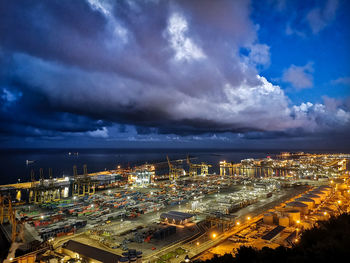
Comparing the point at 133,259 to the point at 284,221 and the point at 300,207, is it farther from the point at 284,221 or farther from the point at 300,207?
the point at 300,207

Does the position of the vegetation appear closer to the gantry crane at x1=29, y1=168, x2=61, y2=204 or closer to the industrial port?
the industrial port

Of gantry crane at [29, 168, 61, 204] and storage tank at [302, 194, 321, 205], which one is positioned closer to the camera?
storage tank at [302, 194, 321, 205]

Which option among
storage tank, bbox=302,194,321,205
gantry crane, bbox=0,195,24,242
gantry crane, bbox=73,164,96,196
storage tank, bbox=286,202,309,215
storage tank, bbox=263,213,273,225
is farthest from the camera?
gantry crane, bbox=73,164,96,196

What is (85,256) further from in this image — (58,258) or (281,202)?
(281,202)

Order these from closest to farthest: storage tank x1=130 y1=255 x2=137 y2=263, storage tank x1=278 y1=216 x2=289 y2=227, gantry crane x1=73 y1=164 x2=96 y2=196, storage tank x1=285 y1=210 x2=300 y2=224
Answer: storage tank x1=130 y1=255 x2=137 y2=263 → storage tank x1=278 y1=216 x2=289 y2=227 → storage tank x1=285 y1=210 x2=300 y2=224 → gantry crane x1=73 y1=164 x2=96 y2=196

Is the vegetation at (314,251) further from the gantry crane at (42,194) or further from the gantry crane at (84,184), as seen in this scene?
the gantry crane at (84,184)

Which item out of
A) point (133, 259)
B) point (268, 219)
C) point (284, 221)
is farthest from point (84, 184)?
point (284, 221)

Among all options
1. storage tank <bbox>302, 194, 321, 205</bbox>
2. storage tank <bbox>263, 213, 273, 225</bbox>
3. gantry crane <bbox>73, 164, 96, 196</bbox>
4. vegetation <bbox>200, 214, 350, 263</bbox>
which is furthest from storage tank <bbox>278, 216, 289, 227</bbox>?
gantry crane <bbox>73, 164, 96, 196</bbox>

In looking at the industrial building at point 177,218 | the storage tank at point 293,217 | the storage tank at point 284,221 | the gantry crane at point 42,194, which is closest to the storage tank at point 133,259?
the industrial building at point 177,218
